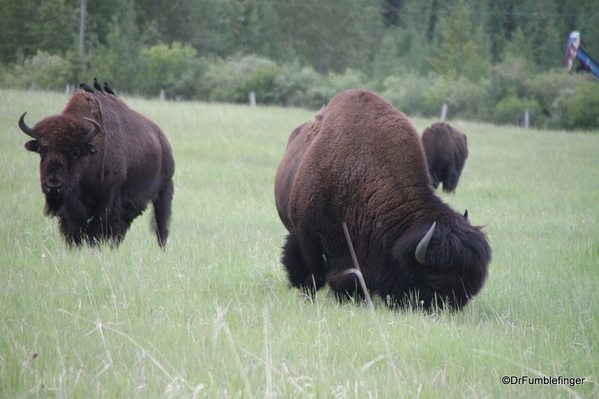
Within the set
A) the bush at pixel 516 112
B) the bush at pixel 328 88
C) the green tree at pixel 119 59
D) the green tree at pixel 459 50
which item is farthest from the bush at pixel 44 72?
the green tree at pixel 459 50

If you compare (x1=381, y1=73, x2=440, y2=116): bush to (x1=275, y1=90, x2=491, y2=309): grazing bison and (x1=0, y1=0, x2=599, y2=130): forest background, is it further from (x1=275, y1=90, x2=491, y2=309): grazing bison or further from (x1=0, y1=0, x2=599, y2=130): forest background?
(x1=275, y1=90, x2=491, y2=309): grazing bison

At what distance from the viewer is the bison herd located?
15.8ft

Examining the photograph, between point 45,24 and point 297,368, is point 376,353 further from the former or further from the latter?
point 45,24

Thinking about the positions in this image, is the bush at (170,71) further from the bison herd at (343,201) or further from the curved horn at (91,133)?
the curved horn at (91,133)

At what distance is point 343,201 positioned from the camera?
542 cm

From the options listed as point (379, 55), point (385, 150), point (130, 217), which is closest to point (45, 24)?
point (379, 55)

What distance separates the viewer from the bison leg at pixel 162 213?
27.2ft

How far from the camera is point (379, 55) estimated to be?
204 ft

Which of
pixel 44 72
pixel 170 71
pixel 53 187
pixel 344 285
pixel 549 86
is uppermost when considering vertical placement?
pixel 53 187

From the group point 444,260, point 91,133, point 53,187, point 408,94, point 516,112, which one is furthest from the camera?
point 408,94

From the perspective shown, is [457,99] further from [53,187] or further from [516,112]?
[53,187]

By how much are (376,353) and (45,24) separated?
42096 mm

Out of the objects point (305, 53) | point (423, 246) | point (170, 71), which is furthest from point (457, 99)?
point (423, 246)

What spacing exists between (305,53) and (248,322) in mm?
60991
